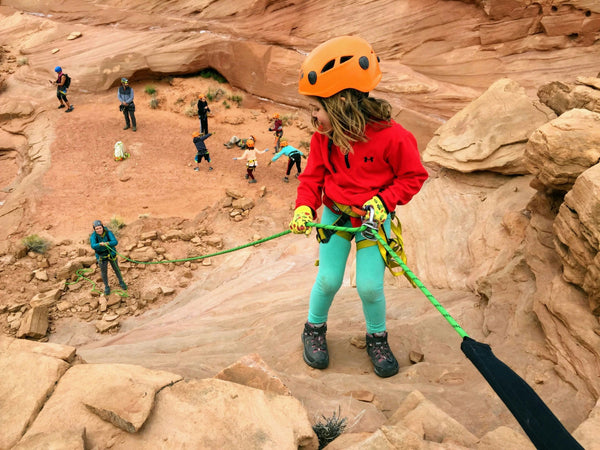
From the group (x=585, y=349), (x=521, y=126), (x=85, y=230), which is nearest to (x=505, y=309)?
(x=585, y=349)

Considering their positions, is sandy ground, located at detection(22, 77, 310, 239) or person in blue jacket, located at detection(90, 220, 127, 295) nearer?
person in blue jacket, located at detection(90, 220, 127, 295)

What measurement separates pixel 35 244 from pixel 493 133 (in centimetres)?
876

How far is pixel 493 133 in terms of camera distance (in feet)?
25.2

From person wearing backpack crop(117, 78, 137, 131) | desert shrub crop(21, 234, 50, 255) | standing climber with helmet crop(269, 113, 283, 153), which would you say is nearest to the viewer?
desert shrub crop(21, 234, 50, 255)

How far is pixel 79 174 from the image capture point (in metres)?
12.2

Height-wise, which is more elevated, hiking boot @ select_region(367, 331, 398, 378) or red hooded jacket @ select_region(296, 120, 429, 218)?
red hooded jacket @ select_region(296, 120, 429, 218)

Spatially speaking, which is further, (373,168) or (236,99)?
(236,99)

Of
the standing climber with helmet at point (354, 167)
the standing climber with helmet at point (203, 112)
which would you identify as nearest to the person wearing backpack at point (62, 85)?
the standing climber with helmet at point (203, 112)

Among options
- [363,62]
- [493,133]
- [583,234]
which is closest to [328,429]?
[583,234]

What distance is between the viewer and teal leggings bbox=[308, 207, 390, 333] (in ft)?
11.6

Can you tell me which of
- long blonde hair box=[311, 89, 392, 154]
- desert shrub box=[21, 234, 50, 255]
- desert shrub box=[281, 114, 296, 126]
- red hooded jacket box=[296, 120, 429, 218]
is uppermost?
long blonde hair box=[311, 89, 392, 154]

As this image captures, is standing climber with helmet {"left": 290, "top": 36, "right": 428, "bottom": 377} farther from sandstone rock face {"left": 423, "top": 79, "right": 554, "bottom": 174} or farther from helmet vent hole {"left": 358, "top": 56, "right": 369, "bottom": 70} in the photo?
sandstone rock face {"left": 423, "top": 79, "right": 554, "bottom": 174}

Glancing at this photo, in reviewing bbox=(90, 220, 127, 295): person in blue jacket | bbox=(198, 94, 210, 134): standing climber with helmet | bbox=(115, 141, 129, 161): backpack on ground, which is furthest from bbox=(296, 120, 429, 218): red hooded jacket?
bbox=(198, 94, 210, 134): standing climber with helmet

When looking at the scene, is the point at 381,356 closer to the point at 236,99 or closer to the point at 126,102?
the point at 126,102
